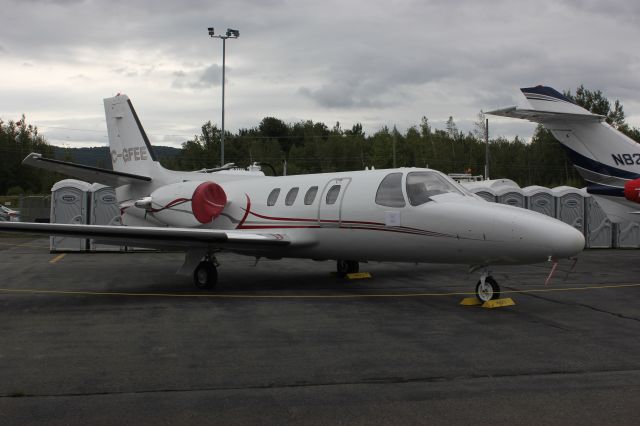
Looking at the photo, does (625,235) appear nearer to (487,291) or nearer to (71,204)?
(487,291)

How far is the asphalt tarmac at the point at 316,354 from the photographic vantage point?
4.62 m

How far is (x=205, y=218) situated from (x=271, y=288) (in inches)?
101

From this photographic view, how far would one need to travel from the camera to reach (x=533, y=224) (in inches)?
345

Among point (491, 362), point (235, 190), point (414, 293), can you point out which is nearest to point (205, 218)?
point (235, 190)

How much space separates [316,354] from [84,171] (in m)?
9.40

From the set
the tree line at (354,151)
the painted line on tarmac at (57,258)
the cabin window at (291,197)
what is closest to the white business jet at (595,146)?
the cabin window at (291,197)

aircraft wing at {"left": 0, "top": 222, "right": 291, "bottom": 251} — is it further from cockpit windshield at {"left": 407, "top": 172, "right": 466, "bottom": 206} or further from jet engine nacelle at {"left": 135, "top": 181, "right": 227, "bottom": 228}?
cockpit windshield at {"left": 407, "top": 172, "right": 466, "bottom": 206}

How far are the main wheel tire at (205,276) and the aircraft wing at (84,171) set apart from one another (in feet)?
11.3

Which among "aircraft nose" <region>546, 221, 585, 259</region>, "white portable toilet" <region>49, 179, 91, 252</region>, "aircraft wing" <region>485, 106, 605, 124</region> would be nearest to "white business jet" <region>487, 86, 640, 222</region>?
"aircraft wing" <region>485, 106, 605, 124</region>

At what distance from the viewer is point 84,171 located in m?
13.8

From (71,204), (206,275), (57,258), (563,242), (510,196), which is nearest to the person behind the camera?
(563,242)

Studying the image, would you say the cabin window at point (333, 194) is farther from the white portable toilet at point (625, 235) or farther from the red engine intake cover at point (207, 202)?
the white portable toilet at point (625, 235)

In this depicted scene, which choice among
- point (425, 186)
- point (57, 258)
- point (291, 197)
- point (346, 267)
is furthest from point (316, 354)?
point (57, 258)

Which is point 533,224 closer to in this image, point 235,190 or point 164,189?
point 235,190
